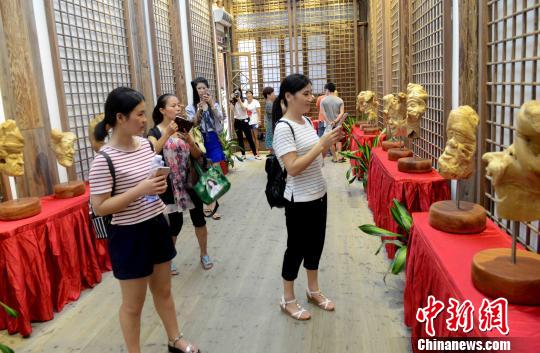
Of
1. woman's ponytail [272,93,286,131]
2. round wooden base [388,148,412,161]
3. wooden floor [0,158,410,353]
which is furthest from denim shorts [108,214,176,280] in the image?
round wooden base [388,148,412,161]

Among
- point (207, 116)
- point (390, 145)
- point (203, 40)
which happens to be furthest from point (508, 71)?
point (203, 40)

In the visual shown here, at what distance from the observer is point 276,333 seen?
243 centimetres

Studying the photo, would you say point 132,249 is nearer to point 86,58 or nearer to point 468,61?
point 468,61

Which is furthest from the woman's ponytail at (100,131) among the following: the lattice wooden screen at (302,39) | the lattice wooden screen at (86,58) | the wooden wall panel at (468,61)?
the lattice wooden screen at (302,39)

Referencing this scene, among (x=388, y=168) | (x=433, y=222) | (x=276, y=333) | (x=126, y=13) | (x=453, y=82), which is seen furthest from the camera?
(x=126, y=13)

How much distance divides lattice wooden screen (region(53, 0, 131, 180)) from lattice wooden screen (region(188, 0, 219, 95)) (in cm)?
223

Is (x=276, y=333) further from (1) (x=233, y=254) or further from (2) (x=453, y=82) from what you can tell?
(2) (x=453, y=82)

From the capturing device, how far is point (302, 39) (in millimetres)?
9414

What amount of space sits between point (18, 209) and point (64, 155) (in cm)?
67

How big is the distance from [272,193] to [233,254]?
4.49 ft

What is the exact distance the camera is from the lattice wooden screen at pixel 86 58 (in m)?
3.79

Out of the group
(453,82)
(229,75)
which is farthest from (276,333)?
(229,75)

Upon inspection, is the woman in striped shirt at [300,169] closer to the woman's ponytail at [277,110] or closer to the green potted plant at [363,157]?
the woman's ponytail at [277,110]

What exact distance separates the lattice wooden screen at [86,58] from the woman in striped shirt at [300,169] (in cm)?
226
